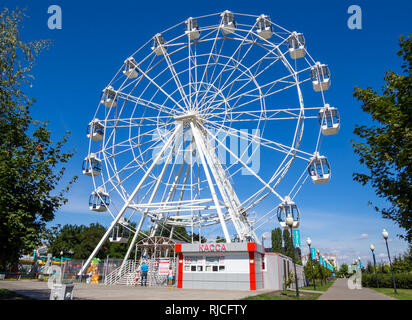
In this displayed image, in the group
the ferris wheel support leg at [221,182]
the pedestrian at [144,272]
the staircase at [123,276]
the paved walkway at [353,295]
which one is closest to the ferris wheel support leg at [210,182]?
the ferris wheel support leg at [221,182]

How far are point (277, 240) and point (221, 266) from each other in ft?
184

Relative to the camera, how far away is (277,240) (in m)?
70.5

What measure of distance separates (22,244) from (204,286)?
11.3 m

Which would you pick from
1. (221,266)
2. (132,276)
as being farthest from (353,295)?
(132,276)

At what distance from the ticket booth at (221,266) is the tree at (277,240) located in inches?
2100

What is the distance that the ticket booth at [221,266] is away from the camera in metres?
17.3

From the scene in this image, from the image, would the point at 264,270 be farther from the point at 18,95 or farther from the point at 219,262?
the point at 18,95

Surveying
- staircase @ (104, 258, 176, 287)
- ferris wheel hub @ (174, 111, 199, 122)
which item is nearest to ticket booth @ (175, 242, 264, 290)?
staircase @ (104, 258, 176, 287)

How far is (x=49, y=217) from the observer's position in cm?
1005

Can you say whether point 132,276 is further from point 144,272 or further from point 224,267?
point 224,267

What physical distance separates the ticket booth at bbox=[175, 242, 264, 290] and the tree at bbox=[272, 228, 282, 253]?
53.3 metres

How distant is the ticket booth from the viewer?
1733 cm

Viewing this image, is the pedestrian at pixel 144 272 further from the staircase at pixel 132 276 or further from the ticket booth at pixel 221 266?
the ticket booth at pixel 221 266
